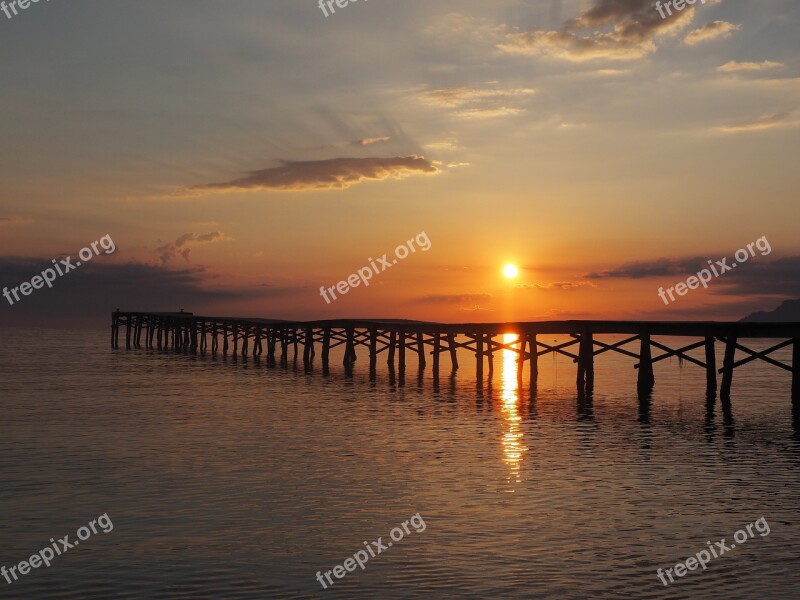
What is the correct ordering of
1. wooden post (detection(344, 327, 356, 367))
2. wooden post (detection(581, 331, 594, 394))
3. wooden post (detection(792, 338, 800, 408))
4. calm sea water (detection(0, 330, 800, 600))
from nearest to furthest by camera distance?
calm sea water (detection(0, 330, 800, 600)) < wooden post (detection(792, 338, 800, 408)) < wooden post (detection(581, 331, 594, 394)) < wooden post (detection(344, 327, 356, 367))

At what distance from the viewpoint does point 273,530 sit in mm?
12234

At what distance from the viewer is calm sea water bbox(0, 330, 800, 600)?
10.1 meters

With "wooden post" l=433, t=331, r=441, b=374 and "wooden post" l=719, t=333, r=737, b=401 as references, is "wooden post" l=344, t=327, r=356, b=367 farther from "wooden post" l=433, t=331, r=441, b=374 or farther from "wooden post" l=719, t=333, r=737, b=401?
"wooden post" l=719, t=333, r=737, b=401

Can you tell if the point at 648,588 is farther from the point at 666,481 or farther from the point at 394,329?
the point at 394,329

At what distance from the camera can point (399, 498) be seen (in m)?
14.4

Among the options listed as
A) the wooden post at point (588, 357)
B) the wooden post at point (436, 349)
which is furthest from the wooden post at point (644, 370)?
the wooden post at point (436, 349)

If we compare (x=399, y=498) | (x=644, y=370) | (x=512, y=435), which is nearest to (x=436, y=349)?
(x=644, y=370)

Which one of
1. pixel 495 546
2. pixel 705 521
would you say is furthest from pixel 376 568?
pixel 705 521

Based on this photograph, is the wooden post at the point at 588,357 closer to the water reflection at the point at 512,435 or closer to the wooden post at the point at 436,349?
the water reflection at the point at 512,435

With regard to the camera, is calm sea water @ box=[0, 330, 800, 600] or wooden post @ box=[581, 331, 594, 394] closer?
calm sea water @ box=[0, 330, 800, 600]

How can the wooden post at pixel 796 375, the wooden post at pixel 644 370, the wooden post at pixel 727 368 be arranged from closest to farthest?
the wooden post at pixel 796 375 → the wooden post at pixel 727 368 → the wooden post at pixel 644 370

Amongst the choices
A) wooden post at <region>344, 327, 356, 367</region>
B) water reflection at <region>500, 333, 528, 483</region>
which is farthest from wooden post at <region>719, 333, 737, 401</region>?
wooden post at <region>344, 327, 356, 367</region>

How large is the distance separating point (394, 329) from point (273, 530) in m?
41.5

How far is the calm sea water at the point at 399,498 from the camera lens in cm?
1005
